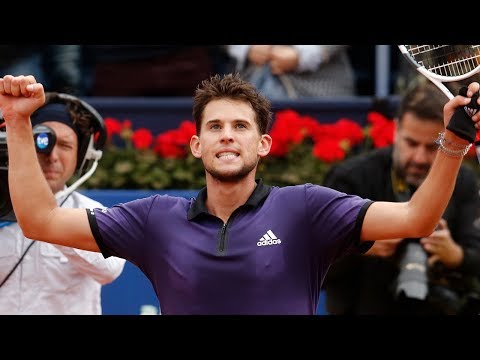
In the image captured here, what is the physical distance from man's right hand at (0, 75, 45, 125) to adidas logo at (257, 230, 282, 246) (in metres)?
0.88

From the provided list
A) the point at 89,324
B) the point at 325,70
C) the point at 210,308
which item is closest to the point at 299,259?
the point at 210,308

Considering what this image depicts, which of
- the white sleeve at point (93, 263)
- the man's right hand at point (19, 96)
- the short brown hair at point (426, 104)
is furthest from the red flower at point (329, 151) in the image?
the man's right hand at point (19, 96)

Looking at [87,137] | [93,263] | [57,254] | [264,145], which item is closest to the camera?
[264,145]

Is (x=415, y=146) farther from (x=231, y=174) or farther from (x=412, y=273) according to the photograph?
(x=231, y=174)

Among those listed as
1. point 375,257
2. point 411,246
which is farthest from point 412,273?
point 375,257

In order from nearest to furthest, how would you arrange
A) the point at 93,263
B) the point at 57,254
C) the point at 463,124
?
the point at 463,124
the point at 93,263
the point at 57,254

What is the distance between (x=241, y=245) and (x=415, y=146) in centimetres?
184

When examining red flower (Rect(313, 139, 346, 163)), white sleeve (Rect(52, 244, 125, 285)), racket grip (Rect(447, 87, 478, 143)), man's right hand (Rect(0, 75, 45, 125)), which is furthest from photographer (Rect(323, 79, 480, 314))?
man's right hand (Rect(0, 75, 45, 125))

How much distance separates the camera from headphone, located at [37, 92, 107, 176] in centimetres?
475

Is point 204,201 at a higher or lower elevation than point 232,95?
lower

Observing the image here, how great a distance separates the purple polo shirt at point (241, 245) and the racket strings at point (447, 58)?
53 centimetres

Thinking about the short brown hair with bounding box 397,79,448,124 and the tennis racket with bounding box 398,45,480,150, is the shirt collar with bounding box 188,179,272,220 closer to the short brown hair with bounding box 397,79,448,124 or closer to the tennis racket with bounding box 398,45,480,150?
the tennis racket with bounding box 398,45,480,150

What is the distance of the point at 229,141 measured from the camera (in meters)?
3.79

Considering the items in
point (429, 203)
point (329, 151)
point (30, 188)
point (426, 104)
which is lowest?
point (429, 203)
